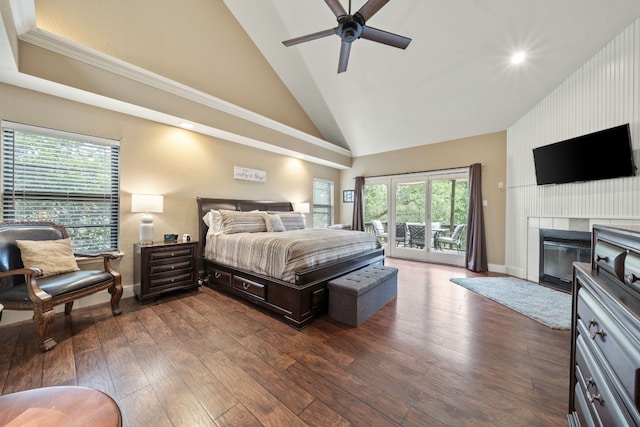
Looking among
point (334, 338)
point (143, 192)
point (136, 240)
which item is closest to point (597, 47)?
point (334, 338)

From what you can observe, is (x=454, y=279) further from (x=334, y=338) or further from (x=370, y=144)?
(x=370, y=144)

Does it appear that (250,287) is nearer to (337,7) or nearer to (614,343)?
(614,343)

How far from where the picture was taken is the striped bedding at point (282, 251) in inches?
106

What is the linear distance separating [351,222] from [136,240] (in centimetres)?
499

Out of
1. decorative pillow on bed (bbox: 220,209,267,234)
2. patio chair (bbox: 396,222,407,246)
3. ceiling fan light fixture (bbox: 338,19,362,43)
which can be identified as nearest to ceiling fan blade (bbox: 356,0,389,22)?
ceiling fan light fixture (bbox: 338,19,362,43)

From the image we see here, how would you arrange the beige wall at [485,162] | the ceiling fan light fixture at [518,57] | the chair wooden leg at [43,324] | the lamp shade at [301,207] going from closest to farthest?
1. the chair wooden leg at [43,324]
2. the ceiling fan light fixture at [518,57]
3. the beige wall at [485,162]
4. the lamp shade at [301,207]

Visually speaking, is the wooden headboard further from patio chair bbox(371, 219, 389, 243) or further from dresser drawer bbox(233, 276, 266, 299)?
patio chair bbox(371, 219, 389, 243)

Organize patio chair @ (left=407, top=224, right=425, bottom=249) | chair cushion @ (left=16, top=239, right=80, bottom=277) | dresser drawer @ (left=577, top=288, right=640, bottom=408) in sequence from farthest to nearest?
patio chair @ (left=407, top=224, right=425, bottom=249)
chair cushion @ (left=16, top=239, right=80, bottom=277)
dresser drawer @ (left=577, top=288, right=640, bottom=408)

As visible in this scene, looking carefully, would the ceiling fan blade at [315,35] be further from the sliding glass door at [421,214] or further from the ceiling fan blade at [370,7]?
the sliding glass door at [421,214]

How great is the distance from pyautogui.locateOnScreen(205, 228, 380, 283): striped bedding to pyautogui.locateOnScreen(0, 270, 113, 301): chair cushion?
1325mm

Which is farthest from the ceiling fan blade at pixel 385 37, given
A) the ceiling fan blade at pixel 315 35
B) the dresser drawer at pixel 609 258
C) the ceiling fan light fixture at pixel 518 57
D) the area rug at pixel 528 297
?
the area rug at pixel 528 297

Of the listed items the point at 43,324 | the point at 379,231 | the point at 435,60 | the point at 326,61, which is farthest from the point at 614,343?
the point at 379,231

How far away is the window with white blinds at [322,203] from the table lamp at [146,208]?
3.83m

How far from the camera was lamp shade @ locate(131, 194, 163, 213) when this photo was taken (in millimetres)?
3227
